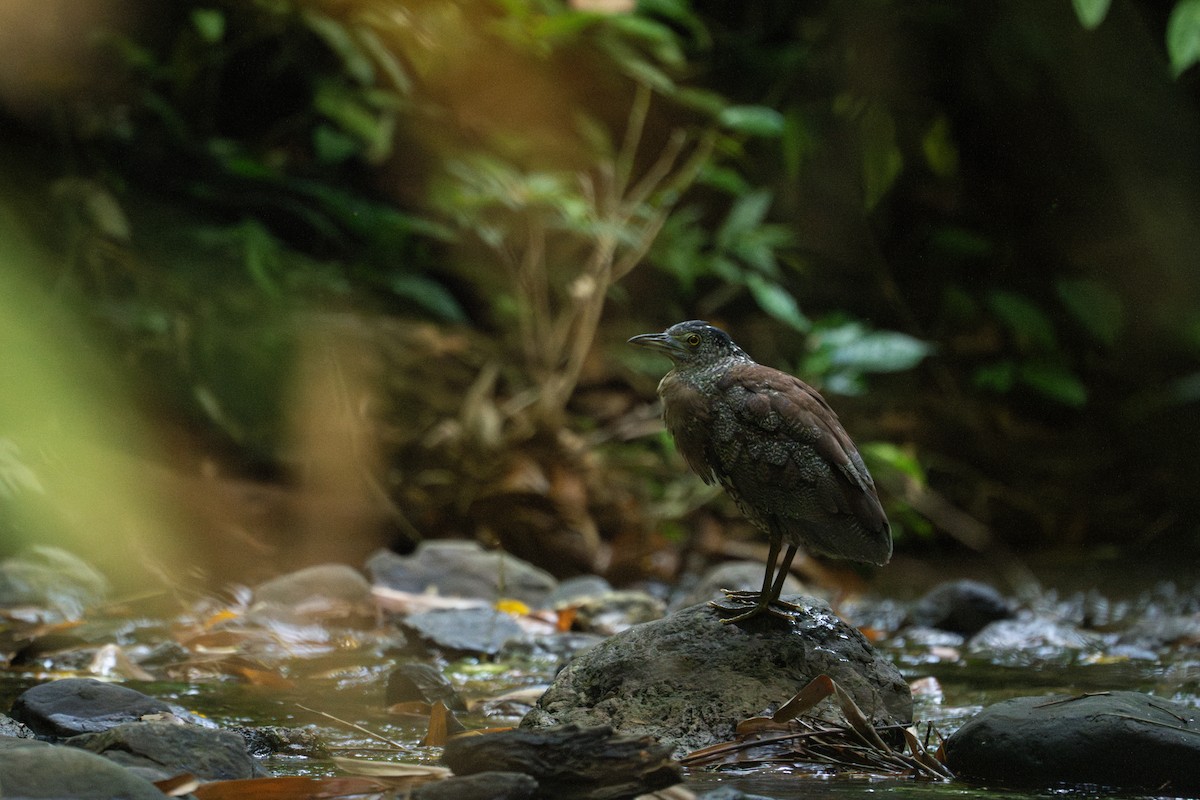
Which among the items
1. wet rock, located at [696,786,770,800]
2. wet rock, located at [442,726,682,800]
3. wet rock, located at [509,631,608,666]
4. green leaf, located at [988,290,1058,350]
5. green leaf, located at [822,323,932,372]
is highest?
green leaf, located at [988,290,1058,350]

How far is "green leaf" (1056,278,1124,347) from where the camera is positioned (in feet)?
25.3

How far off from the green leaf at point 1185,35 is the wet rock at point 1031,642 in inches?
129


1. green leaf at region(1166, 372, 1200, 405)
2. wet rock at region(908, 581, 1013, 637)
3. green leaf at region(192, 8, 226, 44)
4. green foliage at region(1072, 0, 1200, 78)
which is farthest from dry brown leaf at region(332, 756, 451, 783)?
green leaf at region(1166, 372, 1200, 405)

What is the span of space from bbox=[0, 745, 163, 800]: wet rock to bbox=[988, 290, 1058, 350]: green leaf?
690cm

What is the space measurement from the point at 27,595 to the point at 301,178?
156 inches

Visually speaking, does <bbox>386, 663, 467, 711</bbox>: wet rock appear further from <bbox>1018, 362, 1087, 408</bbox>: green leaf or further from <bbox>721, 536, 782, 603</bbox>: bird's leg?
<bbox>1018, 362, 1087, 408</bbox>: green leaf

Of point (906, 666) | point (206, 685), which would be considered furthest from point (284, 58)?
point (906, 666)

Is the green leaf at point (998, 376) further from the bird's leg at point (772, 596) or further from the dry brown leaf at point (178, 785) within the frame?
the dry brown leaf at point (178, 785)

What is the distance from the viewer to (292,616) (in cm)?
459

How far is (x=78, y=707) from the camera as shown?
2764 mm

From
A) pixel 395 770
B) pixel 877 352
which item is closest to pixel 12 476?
pixel 395 770

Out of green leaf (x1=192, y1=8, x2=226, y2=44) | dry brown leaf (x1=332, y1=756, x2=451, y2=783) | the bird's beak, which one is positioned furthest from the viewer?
green leaf (x1=192, y1=8, x2=226, y2=44)

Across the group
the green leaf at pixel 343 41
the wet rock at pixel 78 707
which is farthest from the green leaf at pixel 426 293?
the wet rock at pixel 78 707

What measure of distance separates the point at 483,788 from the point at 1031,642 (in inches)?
125
